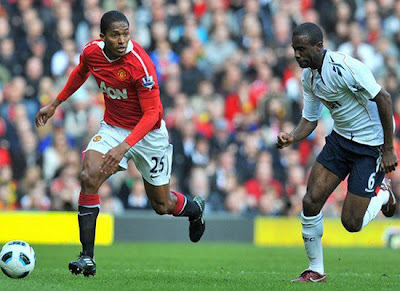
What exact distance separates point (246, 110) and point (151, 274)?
9.28 meters

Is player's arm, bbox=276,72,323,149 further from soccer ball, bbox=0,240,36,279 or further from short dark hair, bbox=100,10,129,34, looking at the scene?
soccer ball, bbox=0,240,36,279

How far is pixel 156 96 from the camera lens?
931 cm

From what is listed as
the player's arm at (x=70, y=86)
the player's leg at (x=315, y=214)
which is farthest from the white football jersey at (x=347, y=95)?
the player's arm at (x=70, y=86)

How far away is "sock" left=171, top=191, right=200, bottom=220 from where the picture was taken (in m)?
10.5

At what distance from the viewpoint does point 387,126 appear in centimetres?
891

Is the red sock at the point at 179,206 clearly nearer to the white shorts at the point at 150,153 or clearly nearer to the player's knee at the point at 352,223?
the white shorts at the point at 150,153

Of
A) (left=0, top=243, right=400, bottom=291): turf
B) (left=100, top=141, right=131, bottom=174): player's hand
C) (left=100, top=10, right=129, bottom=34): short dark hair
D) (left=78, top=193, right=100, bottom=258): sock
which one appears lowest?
(left=0, top=243, right=400, bottom=291): turf

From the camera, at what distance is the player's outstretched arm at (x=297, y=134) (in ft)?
29.7

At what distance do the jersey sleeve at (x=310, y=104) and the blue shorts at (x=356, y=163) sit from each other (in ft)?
1.07

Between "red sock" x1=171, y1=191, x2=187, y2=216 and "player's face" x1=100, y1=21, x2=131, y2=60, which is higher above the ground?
"player's face" x1=100, y1=21, x2=131, y2=60

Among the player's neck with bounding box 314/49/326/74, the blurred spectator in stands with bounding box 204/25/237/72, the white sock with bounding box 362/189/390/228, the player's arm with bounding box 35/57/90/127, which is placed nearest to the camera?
the player's neck with bounding box 314/49/326/74

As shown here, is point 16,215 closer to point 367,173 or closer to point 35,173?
point 35,173

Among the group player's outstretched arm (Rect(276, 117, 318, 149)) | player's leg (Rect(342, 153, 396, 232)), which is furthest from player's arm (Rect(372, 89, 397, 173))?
player's outstretched arm (Rect(276, 117, 318, 149))

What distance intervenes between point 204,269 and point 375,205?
7.67ft
